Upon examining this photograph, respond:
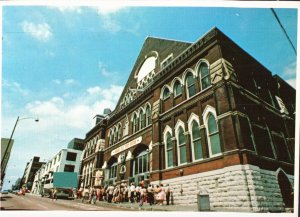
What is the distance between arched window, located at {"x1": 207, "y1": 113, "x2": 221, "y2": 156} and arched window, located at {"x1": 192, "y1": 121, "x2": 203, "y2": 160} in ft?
2.69

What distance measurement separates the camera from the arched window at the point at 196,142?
536 inches

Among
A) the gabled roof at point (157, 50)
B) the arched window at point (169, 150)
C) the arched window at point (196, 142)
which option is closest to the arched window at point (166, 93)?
the arched window at point (169, 150)

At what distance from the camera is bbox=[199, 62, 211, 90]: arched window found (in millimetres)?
14438

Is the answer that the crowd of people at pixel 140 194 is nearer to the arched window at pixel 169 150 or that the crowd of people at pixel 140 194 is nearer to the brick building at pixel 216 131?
the brick building at pixel 216 131

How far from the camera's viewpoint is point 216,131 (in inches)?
506

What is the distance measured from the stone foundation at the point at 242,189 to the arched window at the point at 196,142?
4.11 feet

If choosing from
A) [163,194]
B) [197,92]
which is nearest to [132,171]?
[163,194]

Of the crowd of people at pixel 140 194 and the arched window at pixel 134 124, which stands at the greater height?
the arched window at pixel 134 124

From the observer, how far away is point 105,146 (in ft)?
87.6

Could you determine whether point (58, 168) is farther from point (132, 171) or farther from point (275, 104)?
point (275, 104)

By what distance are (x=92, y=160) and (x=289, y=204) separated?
21394 mm

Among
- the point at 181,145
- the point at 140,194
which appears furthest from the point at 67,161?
the point at 181,145

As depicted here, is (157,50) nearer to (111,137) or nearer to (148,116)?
(148,116)

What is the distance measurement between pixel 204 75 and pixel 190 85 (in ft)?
4.23
